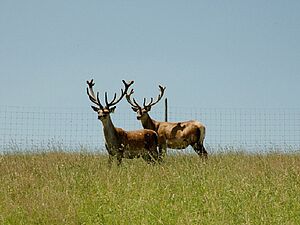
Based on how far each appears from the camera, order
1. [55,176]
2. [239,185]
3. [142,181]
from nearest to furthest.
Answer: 1. [239,185]
2. [142,181]
3. [55,176]

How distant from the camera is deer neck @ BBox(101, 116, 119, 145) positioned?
12.4m

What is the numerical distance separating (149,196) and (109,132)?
6129 mm

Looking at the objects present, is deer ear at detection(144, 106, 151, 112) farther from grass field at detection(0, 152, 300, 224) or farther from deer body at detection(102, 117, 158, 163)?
grass field at detection(0, 152, 300, 224)

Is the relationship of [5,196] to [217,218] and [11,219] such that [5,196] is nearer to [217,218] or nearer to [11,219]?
[11,219]

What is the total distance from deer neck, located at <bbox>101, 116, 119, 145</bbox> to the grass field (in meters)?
3.81

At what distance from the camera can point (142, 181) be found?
285 inches

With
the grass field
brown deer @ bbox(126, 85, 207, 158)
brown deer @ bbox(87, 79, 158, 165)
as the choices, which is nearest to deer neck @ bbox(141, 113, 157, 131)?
brown deer @ bbox(126, 85, 207, 158)

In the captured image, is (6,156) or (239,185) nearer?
(239,185)

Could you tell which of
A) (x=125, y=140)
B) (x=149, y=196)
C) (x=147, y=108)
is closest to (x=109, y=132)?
(x=125, y=140)

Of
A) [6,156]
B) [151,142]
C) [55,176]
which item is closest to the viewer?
[55,176]

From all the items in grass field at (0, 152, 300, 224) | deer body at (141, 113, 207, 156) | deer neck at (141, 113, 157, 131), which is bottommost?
deer body at (141, 113, 207, 156)

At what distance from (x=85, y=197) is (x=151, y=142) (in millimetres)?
6540

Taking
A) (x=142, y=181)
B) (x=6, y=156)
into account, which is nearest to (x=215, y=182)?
(x=142, y=181)

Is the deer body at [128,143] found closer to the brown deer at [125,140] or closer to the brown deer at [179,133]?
the brown deer at [125,140]
